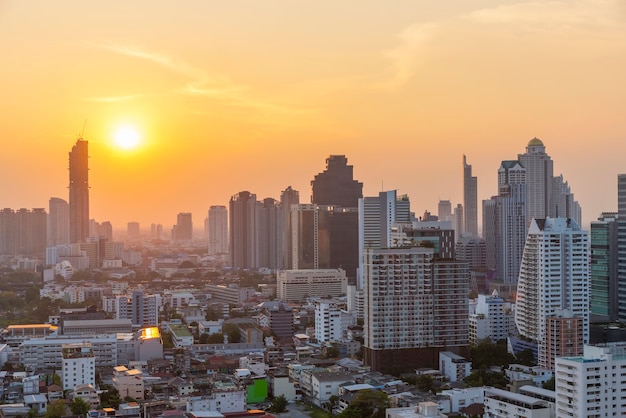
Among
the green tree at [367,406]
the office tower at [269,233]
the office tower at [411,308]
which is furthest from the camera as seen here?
the office tower at [269,233]

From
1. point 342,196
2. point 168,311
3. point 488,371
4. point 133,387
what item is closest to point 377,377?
point 488,371

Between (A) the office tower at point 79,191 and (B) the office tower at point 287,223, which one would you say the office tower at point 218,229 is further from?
(B) the office tower at point 287,223

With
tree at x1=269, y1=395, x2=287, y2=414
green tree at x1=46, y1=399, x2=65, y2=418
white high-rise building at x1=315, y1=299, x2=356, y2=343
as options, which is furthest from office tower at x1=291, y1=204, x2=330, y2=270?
green tree at x1=46, y1=399, x2=65, y2=418

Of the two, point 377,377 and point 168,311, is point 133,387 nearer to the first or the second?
point 377,377

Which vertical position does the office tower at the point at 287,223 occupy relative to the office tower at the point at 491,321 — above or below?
above

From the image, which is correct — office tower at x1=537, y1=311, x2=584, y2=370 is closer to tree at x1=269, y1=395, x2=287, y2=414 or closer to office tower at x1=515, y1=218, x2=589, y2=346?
office tower at x1=515, y1=218, x2=589, y2=346

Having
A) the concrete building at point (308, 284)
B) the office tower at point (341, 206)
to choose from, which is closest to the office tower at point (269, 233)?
the office tower at point (341, 206)
